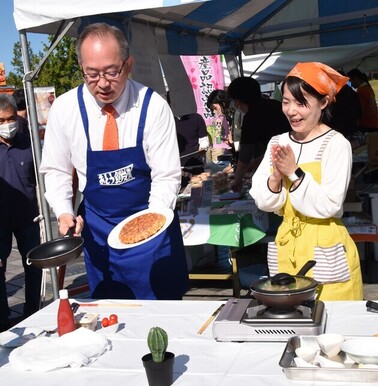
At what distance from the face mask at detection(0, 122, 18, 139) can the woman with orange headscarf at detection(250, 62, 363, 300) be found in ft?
7.56

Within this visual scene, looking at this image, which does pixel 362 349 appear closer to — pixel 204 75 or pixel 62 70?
Result: pixel 204 75

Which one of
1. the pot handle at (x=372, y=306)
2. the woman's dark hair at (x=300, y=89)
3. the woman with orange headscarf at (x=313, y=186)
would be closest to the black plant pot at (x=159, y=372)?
the pot handle at (x=372, y=306)

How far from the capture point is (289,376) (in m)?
1.50

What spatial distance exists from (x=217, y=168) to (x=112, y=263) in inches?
150

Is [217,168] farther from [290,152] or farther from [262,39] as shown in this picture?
[290,152]

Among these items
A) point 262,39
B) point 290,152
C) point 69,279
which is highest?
point 262,39

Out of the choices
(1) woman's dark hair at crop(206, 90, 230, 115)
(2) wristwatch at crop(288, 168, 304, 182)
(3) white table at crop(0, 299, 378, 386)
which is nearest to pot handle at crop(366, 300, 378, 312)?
(3) white table at crop(0, 299, 378, 386)

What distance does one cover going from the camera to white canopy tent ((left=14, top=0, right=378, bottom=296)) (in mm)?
4348

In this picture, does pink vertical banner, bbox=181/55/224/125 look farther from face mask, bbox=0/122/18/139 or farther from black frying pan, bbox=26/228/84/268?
black frying pan, bbox=26/228/84/268

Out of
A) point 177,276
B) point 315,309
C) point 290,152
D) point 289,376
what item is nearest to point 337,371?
point 289,376

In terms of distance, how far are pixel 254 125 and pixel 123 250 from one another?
8.38 feet

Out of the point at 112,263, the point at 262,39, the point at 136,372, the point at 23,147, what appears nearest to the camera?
the point at 136,372

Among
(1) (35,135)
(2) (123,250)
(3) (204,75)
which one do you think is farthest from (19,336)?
(3) (204,75)

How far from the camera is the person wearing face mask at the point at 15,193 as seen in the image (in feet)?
14.2
